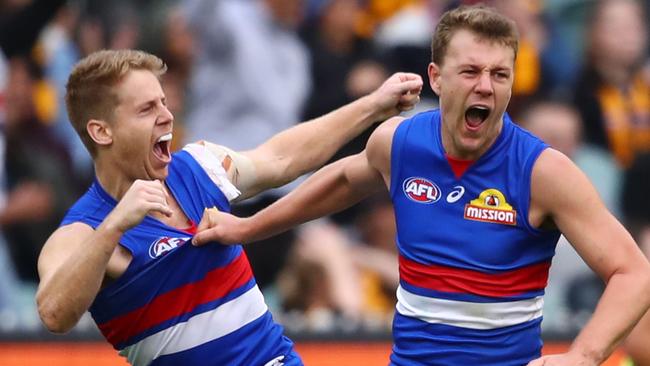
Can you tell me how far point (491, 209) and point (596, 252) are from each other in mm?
431

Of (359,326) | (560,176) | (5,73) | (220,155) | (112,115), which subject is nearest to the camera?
(560,176)

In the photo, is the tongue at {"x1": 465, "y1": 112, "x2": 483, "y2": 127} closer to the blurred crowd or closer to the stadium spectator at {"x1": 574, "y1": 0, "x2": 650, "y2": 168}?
the blurred crowd

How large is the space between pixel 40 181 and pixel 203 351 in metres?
4.87

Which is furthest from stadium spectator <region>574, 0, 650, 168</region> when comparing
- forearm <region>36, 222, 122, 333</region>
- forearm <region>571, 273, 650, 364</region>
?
forearm <region>36, 222, 122, 333</region>

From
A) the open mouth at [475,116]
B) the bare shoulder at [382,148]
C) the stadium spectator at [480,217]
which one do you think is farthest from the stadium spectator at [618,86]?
the open mouth at [475,116]

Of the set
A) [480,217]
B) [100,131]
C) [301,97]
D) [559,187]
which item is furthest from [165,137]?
[301,97]

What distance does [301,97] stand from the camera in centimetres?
1059

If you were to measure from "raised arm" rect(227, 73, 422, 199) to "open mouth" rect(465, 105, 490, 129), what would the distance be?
837 mm

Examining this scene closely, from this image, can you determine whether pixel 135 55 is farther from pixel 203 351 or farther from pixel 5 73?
pixel 5 73

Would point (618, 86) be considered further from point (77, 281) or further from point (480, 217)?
point (77, 281)

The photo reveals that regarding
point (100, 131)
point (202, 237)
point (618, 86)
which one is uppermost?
point (618, 86)

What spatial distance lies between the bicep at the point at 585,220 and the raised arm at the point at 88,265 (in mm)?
1440

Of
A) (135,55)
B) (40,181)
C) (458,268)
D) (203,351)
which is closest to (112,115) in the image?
(135,55)

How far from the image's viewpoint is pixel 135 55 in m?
5.79
